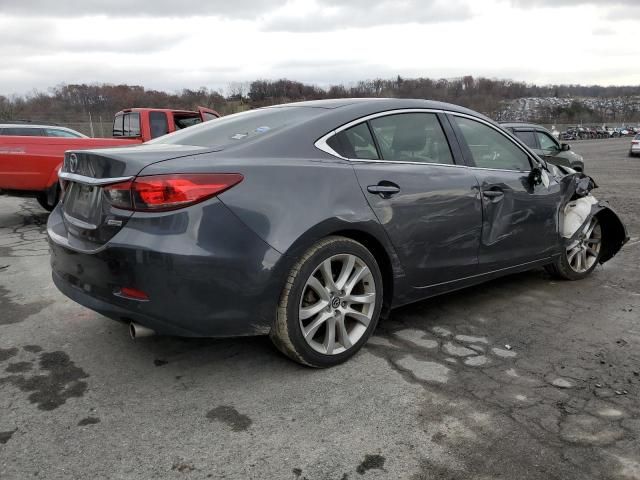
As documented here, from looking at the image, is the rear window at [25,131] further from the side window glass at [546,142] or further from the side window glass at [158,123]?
the side window glass at [546,142]

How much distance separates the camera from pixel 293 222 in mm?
2875

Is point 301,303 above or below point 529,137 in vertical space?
below

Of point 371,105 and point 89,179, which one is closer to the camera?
point 89,179

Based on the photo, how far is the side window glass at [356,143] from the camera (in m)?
3.24

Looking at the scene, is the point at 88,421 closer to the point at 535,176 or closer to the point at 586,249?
the point at 535,176

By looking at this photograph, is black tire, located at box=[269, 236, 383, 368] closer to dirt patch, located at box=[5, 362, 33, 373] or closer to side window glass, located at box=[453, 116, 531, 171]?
side window glass, located at box=[453, 116, 531, 171]

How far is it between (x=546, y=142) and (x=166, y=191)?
1135cm

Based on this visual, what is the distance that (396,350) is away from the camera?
3482mm

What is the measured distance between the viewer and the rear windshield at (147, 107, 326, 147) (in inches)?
127

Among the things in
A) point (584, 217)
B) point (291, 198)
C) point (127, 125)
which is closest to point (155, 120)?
point (127, 125)

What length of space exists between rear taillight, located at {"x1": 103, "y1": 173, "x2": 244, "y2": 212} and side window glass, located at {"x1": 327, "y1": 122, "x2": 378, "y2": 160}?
0.87 meters

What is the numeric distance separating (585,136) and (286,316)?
3367 inches

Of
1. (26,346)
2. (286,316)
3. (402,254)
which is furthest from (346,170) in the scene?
(26,346)

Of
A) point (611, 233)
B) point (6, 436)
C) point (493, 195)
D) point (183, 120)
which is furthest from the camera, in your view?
point (183, 120)
